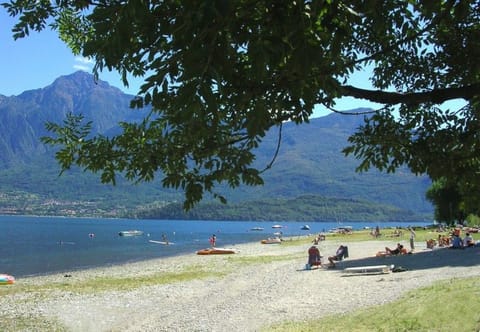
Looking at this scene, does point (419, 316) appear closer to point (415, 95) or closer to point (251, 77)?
point (415, 95)

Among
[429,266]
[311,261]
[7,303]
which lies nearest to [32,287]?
[7,303]

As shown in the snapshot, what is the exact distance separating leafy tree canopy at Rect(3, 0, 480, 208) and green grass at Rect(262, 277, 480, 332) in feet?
21.4

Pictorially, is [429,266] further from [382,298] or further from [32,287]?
[32,287]

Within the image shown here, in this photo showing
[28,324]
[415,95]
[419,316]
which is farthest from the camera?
[28,324]

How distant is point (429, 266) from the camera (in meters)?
23.1

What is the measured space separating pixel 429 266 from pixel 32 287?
71.5 feet

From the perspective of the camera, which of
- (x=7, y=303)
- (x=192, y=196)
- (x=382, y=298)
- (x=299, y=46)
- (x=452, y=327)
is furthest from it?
(x=7, y=303)

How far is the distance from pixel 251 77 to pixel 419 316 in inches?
410

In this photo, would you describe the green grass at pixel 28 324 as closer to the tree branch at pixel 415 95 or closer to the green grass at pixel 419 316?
the green grass at pixel 419 316

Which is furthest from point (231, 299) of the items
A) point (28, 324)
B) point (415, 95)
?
point (415, 95)

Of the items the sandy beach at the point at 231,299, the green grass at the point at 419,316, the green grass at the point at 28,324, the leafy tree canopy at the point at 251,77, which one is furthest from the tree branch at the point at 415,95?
the green grass at the point at 28,324

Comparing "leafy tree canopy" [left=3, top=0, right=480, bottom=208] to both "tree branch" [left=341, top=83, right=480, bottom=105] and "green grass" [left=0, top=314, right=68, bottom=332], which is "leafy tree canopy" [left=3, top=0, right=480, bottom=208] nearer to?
"tree branch" [left=341, top=83, right=480, bottom=105]

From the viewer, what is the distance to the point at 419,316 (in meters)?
11.3

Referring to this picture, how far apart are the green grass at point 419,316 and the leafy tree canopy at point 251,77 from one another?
6509mm
